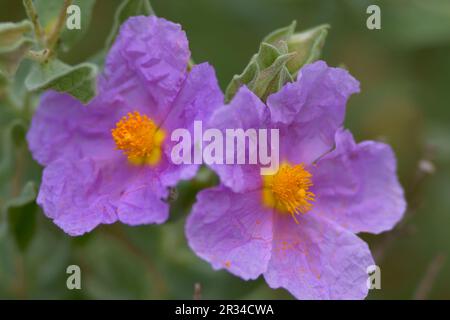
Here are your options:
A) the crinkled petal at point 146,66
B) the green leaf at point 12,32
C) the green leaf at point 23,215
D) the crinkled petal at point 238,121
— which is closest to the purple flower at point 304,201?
the crinkled petal at point 238,121

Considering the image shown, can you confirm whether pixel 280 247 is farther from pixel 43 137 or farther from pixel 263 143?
pixel 43 137

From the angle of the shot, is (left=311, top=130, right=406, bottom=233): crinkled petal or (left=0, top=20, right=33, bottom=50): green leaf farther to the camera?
(left=311, top=130, right=406, bottom=233): crinkled petal

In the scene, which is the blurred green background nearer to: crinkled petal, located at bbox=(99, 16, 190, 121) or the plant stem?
the plant stem

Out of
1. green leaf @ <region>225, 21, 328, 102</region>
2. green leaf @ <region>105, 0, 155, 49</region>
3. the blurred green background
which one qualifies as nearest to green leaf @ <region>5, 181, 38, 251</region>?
the blurred green background

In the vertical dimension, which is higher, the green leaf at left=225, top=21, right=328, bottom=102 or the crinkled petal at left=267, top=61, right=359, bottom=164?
Answer: the green leaf at left=225, top=21, right=328, bottom=102

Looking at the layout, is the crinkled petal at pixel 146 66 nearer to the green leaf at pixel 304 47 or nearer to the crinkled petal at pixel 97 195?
the crinkled petal at pixel 97 195

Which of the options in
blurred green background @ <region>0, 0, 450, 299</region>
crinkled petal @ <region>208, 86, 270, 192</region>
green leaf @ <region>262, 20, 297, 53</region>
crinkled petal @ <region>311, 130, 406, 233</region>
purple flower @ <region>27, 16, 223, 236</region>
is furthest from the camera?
blurred green background @ <region>0, 0, 450, 299</region>

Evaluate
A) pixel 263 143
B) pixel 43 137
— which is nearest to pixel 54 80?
pixel 43 137
